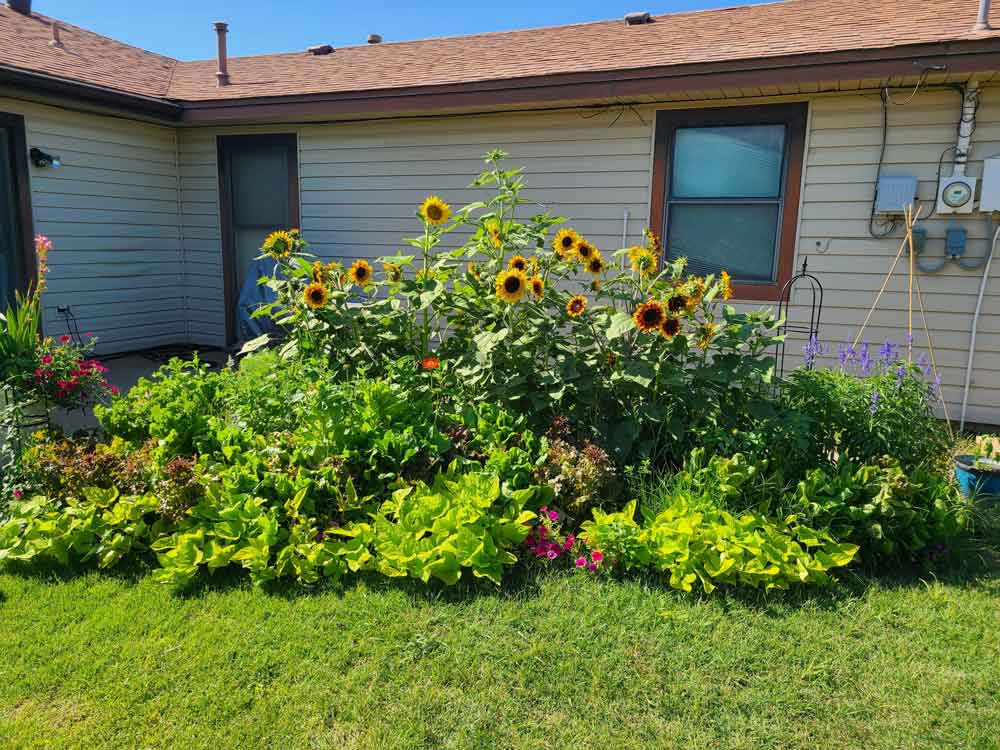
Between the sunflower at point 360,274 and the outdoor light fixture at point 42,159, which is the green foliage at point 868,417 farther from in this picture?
the outdoor light fixture at point 42,159

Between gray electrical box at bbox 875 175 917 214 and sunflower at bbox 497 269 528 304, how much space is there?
3.18m

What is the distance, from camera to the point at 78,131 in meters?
6.88

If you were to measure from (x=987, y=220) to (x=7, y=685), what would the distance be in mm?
6031

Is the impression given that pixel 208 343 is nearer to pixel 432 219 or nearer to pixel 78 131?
pixel 78 131

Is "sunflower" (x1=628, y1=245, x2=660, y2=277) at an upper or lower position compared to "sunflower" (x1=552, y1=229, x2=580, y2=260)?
lower

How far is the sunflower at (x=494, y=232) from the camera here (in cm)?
394

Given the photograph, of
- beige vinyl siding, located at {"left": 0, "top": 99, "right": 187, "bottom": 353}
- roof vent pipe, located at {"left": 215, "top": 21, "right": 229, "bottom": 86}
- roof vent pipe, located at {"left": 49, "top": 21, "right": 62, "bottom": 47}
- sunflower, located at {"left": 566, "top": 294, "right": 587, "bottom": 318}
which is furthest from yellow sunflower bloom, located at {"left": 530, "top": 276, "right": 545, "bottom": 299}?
roof vent pipe, located at {"left": 49, "top": 21, "right": 62, "bottom": 47}

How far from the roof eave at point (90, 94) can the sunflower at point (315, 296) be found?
12.4 ft

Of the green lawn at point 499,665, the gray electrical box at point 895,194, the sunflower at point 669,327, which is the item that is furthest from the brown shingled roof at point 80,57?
the gray electrical box at point 895,194

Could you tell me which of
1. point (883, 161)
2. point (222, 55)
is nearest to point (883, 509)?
point (883, 161)

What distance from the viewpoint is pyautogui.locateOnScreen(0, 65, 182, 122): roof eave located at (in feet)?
19.1

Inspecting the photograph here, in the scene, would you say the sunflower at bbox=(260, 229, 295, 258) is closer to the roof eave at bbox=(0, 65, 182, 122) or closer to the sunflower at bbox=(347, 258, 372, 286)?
the sunflower at bbox=(347, 258, 372, 286)

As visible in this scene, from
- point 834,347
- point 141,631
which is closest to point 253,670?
point 141,631

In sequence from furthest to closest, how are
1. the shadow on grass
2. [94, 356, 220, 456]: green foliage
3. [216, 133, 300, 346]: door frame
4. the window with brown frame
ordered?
[216, 133, 300, 346]: door frame → the window with brown frame → [94, 356, 220, 456]: green foliage → the shadow on grass
